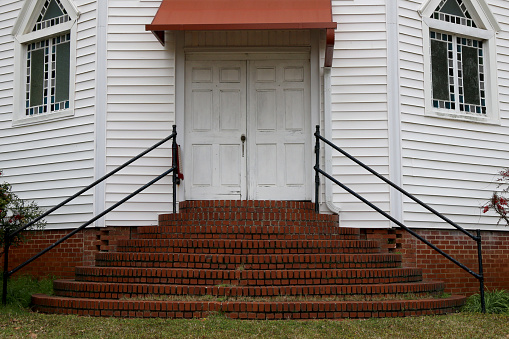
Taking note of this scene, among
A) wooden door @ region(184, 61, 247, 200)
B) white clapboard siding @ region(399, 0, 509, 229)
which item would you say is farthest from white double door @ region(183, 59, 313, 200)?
white clapboard siding @ region(399, 0, 509, 229)

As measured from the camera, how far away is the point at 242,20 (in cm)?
1005

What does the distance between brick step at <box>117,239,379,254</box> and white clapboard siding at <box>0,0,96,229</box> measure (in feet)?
6.06

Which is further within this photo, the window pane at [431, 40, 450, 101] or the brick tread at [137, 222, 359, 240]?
the window pane at [431, 40, 450, 101]

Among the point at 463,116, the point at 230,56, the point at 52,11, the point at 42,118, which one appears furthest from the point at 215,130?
the point at 463,116

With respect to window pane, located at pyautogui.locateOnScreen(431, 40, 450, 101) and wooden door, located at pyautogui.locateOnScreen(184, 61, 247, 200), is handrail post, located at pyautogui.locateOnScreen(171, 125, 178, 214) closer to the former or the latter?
wooden door, located at pyautogui.locateOnScreen(184, 61, 247, 200)

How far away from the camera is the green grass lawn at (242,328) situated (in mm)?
7207

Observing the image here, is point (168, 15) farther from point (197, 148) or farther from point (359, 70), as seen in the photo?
point (359, 70)

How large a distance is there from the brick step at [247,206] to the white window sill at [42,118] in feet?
8.47

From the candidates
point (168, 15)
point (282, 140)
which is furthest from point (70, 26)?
point (282, 140)

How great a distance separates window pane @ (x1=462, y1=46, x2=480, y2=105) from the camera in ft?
38.4

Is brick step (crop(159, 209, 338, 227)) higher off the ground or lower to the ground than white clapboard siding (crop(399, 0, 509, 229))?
lower

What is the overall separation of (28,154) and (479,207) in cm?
780

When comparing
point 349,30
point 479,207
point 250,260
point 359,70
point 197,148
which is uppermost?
point 349,30

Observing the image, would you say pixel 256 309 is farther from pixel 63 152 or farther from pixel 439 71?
pixel 439 71
